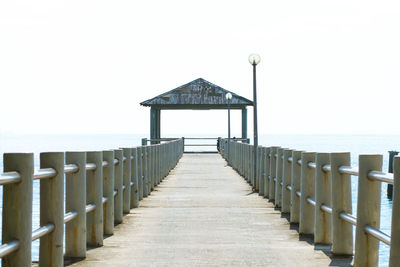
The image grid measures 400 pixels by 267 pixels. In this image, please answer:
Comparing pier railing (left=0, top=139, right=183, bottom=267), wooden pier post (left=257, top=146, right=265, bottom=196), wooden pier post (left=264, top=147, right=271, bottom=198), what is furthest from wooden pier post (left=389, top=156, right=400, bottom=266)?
wooden pier post (left=257, top=146, right=265, bottom=196)

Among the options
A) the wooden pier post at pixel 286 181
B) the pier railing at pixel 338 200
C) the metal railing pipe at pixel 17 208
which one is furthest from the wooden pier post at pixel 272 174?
the metal railing pipe at pixel 17 208

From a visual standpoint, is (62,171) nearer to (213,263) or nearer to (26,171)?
(26,171)

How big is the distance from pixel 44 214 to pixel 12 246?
1.09 m

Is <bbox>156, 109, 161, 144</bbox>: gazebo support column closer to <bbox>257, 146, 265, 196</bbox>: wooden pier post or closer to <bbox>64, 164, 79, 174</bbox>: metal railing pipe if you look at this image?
<bbox>257, 146, 265, 196</bbox>: wooden pier post

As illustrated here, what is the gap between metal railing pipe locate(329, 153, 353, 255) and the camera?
281 inches

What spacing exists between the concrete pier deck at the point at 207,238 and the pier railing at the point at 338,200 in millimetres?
258

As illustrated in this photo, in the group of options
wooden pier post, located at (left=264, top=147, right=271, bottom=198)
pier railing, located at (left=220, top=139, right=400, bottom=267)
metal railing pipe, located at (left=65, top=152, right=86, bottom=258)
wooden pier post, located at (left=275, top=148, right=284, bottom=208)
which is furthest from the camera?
wooden pier post, located at (left=264, top=147, right=271, bottom=198)

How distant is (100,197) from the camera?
26.2 ft

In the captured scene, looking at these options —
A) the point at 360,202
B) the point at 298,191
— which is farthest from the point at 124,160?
the point at 360,202

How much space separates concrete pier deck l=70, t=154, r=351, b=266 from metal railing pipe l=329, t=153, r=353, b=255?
0.61 ft

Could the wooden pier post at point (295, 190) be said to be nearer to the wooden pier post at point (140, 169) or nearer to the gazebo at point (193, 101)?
the wooden pier post at point (140, 169)

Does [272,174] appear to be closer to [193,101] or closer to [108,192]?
[108,192]

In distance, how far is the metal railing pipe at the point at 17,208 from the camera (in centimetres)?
507

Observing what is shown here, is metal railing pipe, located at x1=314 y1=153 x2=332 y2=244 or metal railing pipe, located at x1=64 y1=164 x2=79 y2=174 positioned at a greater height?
metal railing pipe, located at x1=64 y1=164 x2=79 y2=174
